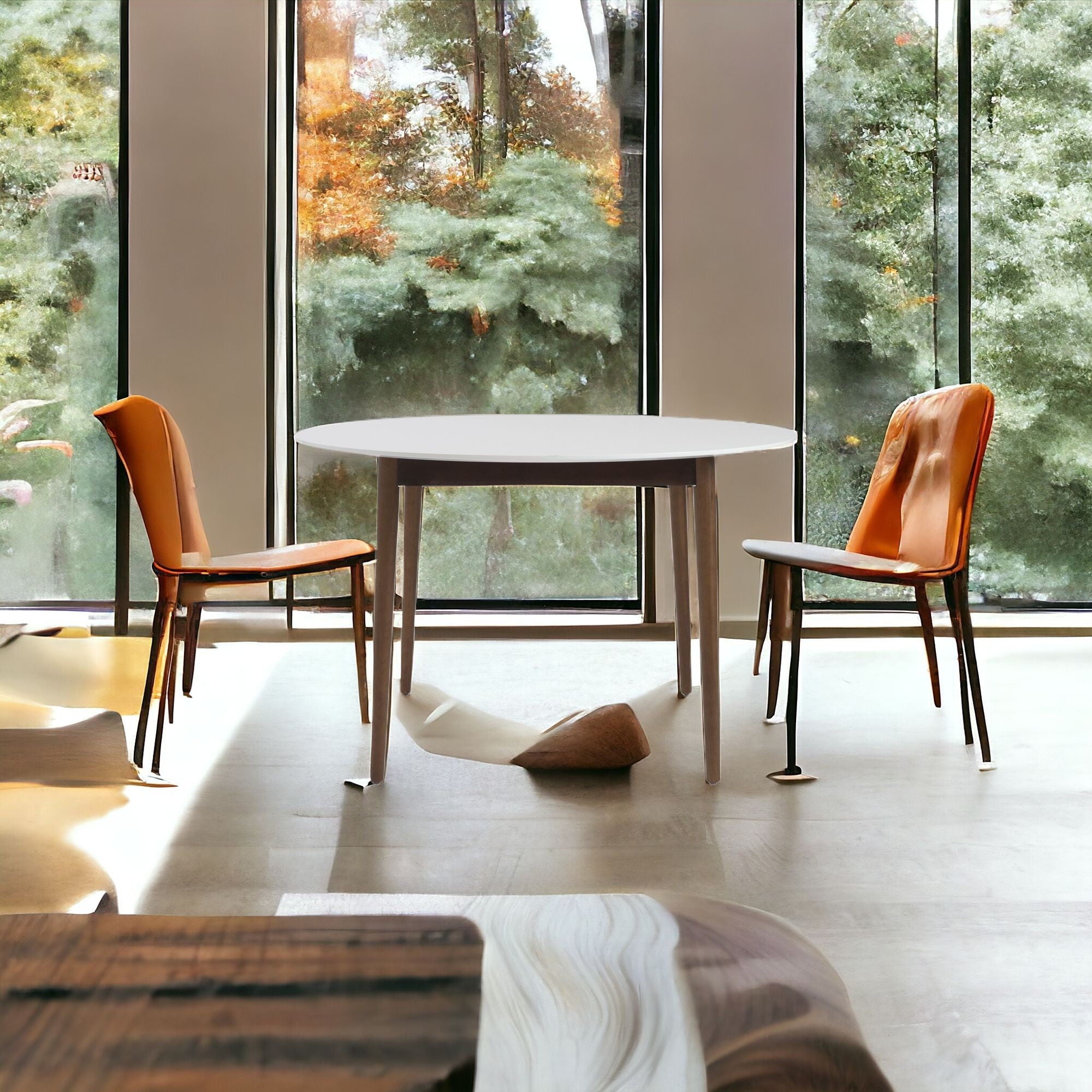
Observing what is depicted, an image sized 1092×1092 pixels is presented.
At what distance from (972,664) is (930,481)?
0.49m

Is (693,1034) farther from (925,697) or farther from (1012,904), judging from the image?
(925,697)

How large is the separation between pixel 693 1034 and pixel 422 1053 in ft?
0.45

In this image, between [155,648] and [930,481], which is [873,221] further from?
[155,648]

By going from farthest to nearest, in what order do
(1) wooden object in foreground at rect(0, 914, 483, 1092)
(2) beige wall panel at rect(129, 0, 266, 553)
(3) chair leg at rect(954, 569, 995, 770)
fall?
(2) beige wall panel at rect(129, 0, 266, 553) < (3) chair leg at rect(954, 569, 995, 770) < (1) wooden object in foreground at rect(0, 914, 483, 1092)

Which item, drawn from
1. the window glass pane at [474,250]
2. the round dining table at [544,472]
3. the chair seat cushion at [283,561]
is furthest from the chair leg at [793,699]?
the window glass pane at [474,250]

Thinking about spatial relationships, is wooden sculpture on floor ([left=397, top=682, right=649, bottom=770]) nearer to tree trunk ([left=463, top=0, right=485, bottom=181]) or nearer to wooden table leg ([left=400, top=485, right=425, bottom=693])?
wooden table leg ([left=400, top=485, right=425, bottom=693])

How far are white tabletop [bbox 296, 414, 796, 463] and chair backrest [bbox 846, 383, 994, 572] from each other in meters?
0.40

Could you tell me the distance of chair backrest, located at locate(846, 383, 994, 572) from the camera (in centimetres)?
250

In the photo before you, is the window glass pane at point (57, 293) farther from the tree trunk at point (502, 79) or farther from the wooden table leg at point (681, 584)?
the wooden table leg at point (681, 584)

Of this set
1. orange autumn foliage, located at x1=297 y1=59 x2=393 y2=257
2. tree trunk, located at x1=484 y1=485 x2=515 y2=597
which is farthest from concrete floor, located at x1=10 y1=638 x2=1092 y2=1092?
orange autumn foliage, located at x1=297 y1=59 x2=393 y2=257

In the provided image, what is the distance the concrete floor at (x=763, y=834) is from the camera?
1.43m

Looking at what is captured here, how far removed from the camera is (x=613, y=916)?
0.61 meters

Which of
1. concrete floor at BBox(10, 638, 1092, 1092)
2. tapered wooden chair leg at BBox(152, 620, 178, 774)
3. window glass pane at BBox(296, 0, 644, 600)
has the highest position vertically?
window glass pane at BBox(296, 0, 644, 600)

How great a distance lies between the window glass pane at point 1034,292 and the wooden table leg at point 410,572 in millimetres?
2460
